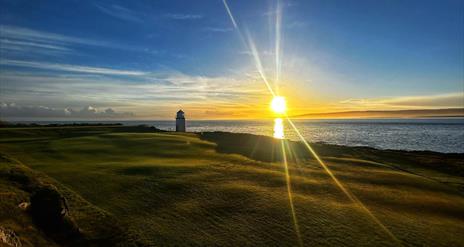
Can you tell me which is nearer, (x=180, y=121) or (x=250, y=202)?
(x=250, y=202)

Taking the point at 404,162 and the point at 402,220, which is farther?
the point at 404,162

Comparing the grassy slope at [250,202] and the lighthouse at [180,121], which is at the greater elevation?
the lighthouse at [180,121]

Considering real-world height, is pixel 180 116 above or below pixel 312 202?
above

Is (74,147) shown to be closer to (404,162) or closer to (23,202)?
(23,202)

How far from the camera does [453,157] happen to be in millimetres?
44469

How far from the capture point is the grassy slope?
442 inches

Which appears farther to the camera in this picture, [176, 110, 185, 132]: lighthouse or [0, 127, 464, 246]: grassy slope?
[176, 110, 185, 132]: lighthouse

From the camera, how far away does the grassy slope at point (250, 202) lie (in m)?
11.2

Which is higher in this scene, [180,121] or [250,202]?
[180,121]

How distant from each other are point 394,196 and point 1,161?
81.6 feet

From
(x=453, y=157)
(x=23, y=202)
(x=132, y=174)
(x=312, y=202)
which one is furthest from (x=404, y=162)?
(x=23, y=202)

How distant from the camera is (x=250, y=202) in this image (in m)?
14.6

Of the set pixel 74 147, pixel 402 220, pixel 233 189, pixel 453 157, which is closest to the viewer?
pixel 402 220

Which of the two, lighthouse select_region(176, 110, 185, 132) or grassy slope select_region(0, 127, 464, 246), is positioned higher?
lighthouse select_region(176, 110, 185, 132)
